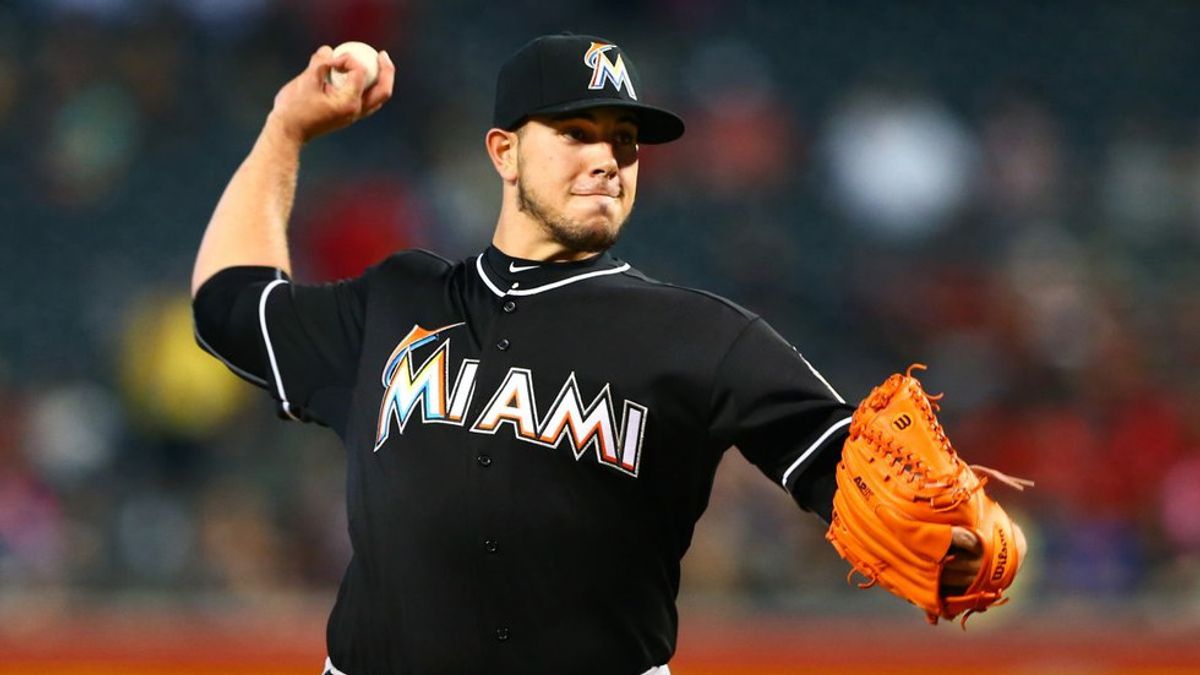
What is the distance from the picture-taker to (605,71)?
3.09m

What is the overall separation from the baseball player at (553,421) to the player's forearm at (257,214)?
1.23ft

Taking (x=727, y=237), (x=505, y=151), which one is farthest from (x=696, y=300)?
(x=727, y=237)

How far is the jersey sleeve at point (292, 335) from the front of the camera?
3.35 meters

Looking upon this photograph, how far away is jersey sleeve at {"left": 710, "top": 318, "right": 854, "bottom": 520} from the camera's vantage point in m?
2.85

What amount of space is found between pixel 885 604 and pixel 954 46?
486 cm

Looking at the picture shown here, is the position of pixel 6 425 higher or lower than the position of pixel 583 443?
lower

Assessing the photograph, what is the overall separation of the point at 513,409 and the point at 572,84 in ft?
1.91

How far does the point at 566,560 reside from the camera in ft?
9.67

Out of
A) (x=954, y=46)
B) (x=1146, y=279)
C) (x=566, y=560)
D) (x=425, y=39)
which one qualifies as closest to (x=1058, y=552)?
(x=1146, y=279)

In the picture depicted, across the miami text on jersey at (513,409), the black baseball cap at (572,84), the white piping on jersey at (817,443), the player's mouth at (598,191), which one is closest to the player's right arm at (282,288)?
the miami text on jersey at (513,409)

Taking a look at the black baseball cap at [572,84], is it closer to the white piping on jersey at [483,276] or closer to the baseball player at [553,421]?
the baseball player at [553,421]

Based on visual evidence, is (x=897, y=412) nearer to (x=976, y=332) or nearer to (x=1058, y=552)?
(x=1058, y=552)

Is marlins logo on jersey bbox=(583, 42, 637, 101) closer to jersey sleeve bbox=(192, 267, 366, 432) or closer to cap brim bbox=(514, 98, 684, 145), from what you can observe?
cap brim bbox=(514, 98, 684, 145)

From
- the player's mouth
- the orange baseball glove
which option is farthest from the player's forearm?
the orange baseball glove
